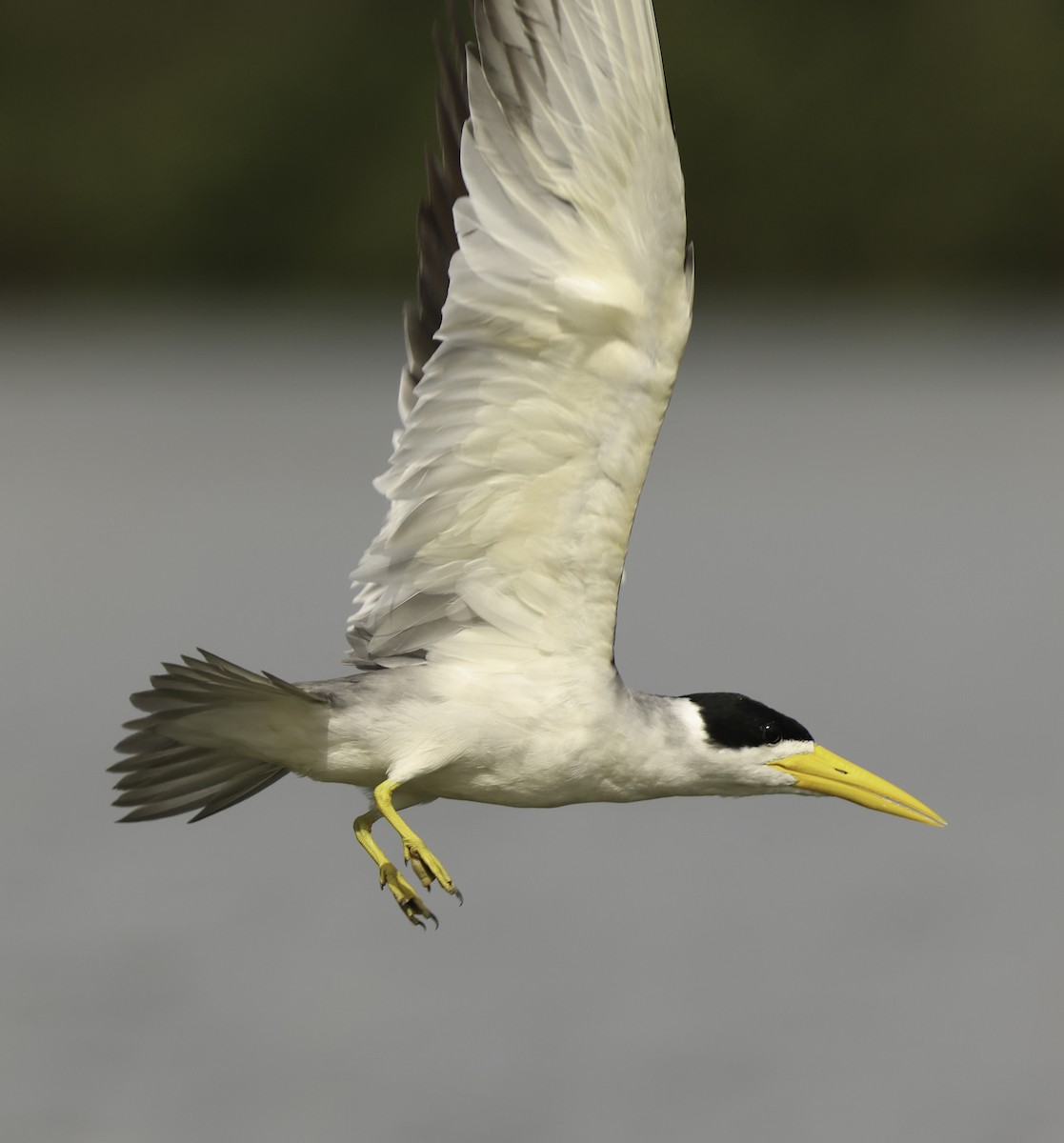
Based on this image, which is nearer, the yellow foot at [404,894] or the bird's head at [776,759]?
the yellow foot at [404,894]

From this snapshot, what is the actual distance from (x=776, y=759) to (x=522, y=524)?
1031 mm

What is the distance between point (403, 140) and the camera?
24688 millimetres

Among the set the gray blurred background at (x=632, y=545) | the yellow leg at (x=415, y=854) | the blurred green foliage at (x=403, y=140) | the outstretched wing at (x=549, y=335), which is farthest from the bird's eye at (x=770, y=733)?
the blurred green foliage at (x=403, y=140)

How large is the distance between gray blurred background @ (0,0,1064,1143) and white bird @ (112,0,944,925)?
24.5ft

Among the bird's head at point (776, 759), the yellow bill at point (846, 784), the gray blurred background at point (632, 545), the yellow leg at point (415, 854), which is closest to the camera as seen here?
the yellow leg at point (415, 854)

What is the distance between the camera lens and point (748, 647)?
17.5 metres

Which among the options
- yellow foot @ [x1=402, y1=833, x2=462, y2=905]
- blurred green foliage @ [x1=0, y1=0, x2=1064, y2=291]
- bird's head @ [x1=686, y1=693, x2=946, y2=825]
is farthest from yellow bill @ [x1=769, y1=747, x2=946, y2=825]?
blurred green foliage @ [x1=0, y1=0, x2=1064, y2=291]

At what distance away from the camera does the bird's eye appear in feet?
20.4

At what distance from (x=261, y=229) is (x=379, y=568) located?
19.8 m

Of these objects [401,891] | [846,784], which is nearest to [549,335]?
[401,891]

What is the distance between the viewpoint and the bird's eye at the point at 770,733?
20.4ft

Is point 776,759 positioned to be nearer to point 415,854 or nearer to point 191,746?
point 415,854

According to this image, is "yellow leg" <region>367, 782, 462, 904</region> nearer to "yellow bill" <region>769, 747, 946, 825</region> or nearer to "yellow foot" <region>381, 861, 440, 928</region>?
"yellow foot" <region>381, 861, 440, 928</region>

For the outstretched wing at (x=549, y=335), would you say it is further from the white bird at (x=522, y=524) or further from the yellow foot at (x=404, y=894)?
the yellow foot at (x=404, y=894)
